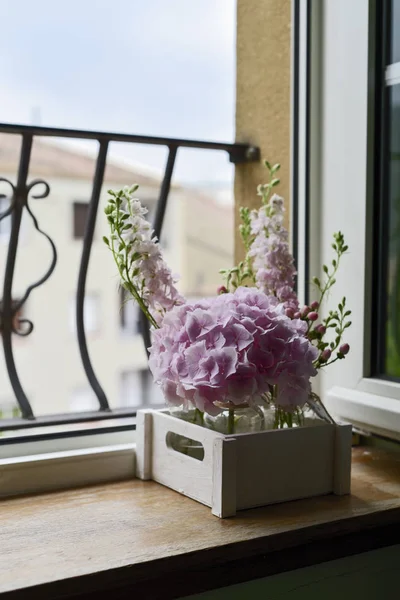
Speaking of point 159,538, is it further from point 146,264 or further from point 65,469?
point 146,264


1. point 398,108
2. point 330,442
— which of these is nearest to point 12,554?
point 330,442

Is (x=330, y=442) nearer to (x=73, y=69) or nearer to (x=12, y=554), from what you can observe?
(x=12, y=554)

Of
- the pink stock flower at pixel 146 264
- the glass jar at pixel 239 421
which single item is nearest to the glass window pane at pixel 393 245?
the glass jar at pixel 239 421

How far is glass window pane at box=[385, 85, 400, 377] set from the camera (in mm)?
1381

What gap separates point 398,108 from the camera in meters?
1.38

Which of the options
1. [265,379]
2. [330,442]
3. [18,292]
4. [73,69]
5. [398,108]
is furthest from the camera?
[18,292]

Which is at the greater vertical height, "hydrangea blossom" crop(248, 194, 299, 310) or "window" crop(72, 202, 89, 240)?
"window" crop(72, 202, 89, 240)

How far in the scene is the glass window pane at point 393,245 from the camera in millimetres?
1381

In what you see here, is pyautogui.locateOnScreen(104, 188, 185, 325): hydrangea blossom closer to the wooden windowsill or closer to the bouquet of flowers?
the bouquet of flowers

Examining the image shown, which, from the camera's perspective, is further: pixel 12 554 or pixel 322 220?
pixel 322 220

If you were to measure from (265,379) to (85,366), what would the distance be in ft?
1.94

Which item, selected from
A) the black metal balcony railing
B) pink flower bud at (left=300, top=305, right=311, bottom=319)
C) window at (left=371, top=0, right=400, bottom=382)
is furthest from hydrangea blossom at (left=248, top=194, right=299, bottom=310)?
the black metal balcony railing

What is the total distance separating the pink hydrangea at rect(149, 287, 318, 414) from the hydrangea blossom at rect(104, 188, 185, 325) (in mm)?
57

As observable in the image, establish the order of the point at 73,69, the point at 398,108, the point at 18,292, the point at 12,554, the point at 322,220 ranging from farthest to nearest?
the point at 18,292 < the point at 73,69 < the point at 322,220 < the point at 398,108 < the point at 12,554
